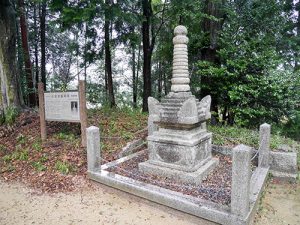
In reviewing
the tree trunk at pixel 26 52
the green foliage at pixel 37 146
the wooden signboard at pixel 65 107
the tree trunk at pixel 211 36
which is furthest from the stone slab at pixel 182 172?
the tree trunk at pixel 26 52

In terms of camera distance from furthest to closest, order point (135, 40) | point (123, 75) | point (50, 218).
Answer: point (123, 75)
point (135, 40)
point (50, 218)

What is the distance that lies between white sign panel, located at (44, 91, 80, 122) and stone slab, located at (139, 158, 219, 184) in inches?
81.5

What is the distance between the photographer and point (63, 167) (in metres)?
5.05

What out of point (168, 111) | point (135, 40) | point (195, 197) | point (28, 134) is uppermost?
point (135, 40)

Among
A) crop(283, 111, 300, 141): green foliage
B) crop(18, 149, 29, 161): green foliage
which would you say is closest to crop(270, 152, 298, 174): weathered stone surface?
crop(283, 111, 300, 141): green foliage

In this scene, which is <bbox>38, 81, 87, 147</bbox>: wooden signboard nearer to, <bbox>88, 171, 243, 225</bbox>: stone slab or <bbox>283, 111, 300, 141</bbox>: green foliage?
<bbox>88, 171, 243, 225</bbox>: stone slab

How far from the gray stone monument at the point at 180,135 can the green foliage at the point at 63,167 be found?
1525 mm

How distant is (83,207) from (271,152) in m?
4.04

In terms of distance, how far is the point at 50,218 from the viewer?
3592 millimetres

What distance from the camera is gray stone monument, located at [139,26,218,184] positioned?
4461mm

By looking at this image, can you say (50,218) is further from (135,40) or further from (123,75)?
(123,75)

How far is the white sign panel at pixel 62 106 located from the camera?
5.68 meters

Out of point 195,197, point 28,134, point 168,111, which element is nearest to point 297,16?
point 168,111

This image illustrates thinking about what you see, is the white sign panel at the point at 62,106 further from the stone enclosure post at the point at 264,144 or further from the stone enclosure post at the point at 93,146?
the stone enclosure post at the point at 264,144
